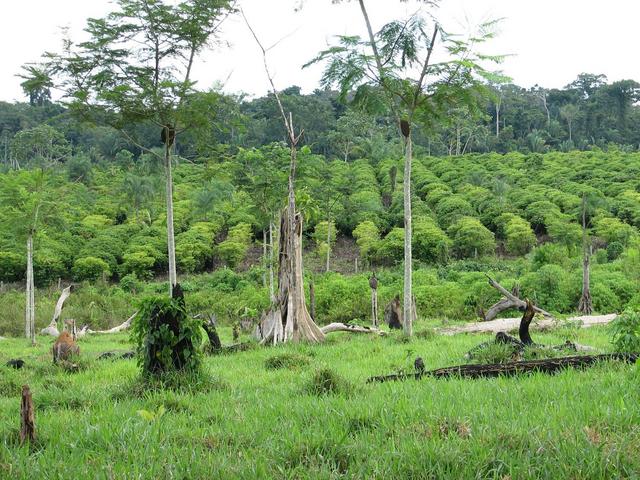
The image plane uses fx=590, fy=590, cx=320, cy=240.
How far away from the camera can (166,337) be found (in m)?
6.92

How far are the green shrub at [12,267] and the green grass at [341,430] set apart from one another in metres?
31.6

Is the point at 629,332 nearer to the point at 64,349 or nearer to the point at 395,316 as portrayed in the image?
the point at 64,349

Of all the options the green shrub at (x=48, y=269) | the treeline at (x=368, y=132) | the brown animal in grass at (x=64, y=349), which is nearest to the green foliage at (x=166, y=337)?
the brown animal in grass at (x=64, y=349)

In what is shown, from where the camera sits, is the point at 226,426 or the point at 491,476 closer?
the point at 491,476

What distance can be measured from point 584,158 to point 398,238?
1172 inches

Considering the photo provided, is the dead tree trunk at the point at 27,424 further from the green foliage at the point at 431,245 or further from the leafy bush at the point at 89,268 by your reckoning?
the leafy bush at the point at 89,268

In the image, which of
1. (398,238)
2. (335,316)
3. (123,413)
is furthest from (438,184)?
(123,413)

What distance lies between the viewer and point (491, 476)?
10.7ft

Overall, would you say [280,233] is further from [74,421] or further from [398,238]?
[398,238]

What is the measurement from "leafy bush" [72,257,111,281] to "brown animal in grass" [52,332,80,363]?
26528mm

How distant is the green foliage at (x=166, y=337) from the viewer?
691cm

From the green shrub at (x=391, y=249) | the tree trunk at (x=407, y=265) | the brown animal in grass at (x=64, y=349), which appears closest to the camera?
the brown animal in grass at (x=64, y=349)

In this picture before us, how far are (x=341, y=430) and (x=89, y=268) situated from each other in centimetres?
3469

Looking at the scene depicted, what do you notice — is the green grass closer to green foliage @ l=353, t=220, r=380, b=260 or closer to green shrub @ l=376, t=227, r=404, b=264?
green shrub @ l=376, t=227, r=404, b=264
